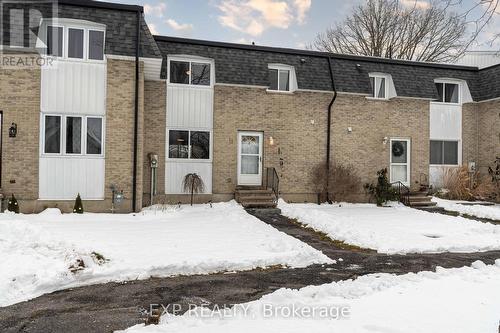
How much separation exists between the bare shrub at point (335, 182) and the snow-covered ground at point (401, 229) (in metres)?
1.47

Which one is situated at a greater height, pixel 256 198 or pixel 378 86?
pixel 378 86

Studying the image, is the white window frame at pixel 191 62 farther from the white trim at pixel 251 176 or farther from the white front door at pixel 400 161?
the white front door at pixel 400 161

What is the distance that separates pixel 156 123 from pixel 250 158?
4.31m

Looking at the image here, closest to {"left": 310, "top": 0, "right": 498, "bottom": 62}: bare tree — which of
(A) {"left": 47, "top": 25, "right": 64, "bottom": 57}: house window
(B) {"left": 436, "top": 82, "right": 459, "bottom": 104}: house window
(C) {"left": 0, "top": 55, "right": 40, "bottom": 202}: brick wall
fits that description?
(B) {"left": 436, "top": 82, "right": 459, "bottom": 104}: house window

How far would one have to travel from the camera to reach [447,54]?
31.9m

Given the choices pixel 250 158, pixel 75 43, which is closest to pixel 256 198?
pixel 250 158

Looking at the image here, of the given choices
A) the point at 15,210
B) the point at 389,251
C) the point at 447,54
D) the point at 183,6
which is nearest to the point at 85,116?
the point at 15,210

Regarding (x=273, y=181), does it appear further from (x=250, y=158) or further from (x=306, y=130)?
(x=306, y=130)

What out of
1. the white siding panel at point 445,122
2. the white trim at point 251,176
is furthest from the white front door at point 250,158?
the white siding panel at point 445,122

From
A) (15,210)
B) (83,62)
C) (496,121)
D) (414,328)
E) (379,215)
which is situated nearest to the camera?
(414,328)

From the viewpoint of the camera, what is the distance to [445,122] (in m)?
19.9

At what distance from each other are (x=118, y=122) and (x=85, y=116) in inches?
43.0

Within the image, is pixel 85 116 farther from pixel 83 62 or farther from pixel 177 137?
pixel 177 137

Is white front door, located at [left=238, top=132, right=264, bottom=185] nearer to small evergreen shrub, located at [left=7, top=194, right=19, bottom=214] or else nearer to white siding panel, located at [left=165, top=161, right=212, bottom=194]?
white siding panel, located at [left=165, top=161, right=212, bottom=194]
